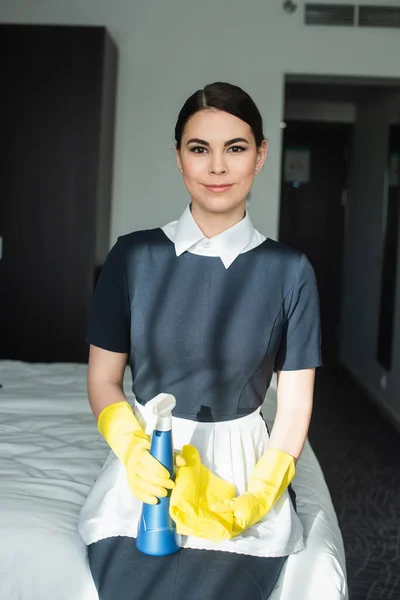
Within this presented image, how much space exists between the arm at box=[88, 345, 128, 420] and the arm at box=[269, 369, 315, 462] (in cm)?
32

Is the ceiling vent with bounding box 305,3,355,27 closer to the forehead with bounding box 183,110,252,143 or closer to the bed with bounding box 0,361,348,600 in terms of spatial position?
the bed with bounding box 0,361,348,600

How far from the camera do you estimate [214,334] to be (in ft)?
4.75

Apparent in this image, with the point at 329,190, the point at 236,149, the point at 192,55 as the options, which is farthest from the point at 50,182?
the point at 329,190

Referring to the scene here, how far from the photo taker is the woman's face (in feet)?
4.64

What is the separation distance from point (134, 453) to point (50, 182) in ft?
9.36

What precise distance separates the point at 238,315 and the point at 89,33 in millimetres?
2833

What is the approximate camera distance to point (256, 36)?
4219 mm

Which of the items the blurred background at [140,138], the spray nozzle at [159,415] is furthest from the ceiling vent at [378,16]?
the spray nozzle at [159,415]

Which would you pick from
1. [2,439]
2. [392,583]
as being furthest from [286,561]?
[392,583]

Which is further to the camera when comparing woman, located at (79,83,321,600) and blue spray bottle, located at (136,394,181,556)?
woman, located at (79,83,321,600)

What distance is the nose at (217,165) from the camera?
4.62 ft

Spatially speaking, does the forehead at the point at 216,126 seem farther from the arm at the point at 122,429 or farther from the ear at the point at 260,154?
the arm at the point at 122,429

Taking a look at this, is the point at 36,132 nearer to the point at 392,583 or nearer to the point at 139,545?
the point at 392,583


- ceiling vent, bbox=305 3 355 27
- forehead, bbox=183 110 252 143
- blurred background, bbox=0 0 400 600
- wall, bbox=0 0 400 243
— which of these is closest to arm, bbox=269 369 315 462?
forehead, bbox=183 110 252 143
